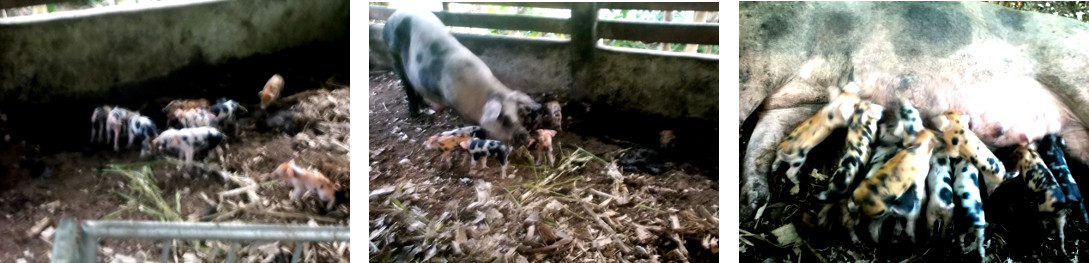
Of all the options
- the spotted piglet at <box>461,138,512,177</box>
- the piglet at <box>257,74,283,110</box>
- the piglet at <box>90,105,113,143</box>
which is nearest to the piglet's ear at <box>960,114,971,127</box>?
the spotted piglet at <box>461,138,512,177</box>

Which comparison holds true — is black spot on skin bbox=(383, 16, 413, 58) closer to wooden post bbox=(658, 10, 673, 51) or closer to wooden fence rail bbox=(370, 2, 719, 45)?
wooden fence rail bbox=(370, 2, 719, 45)

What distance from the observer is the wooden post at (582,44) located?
210cm

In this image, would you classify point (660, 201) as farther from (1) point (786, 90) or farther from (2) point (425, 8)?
(2) point (425, 8)

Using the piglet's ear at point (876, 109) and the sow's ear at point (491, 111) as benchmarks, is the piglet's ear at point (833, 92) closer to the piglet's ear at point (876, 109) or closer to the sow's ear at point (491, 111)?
Result: the piglet's ear at point (876, 109)

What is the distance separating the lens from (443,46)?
2.10 metres

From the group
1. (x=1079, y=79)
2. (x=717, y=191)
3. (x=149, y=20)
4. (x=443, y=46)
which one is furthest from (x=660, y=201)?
(x=149, y=20)

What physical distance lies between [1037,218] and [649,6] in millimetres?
1344

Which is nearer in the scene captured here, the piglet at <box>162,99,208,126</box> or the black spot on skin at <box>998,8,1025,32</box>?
the piglet at <box>162,99,208,126</box>

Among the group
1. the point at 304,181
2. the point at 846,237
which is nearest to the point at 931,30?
the point at 846,237

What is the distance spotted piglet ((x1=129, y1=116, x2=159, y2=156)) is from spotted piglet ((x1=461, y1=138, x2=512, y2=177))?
0.88 meters

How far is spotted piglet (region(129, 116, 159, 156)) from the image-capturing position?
193cm

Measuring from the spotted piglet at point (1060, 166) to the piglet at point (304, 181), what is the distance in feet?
7.03

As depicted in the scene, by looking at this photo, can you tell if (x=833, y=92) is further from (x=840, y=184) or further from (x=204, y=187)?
(x=204, y=187)

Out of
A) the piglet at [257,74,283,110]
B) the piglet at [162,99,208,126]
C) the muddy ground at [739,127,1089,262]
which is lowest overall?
the muddy ground at [739,127,1089,262]
